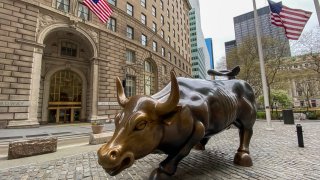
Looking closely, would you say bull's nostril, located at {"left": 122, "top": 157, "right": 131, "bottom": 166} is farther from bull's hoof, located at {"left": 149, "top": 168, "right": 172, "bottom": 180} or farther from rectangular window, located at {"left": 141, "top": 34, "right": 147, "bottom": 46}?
rectangular window, located at {"left": 141, "top": 34, "right": 147, "bottom": 46}

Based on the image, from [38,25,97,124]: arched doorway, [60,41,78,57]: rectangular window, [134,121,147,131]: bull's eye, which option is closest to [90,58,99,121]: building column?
[38,25,97,124]: arched doorway

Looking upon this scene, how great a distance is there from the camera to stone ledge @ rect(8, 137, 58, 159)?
5383mm

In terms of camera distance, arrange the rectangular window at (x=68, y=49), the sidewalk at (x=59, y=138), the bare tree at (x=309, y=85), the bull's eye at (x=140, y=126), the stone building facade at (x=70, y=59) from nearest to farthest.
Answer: the bull's eye at (x=140, y=126) < the sidewalk at (x=59, y=138) < the stone building facade at (x=70, y=59) < the rectangular window at (x=68, y=49) < the bare tree at (x=309, y=85)

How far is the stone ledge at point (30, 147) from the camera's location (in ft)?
17.7

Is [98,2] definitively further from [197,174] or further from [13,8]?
[197,174]

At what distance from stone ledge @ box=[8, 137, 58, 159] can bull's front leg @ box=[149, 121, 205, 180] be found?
5.14 meters

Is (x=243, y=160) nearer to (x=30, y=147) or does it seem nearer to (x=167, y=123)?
(x=167, y=123)

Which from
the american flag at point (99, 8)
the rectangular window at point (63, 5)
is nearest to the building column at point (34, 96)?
the rectangular window at point (63, 5)

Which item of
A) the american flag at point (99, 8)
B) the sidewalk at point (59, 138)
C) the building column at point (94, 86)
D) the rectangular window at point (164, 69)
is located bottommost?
the sidewalk at point (59, 138)

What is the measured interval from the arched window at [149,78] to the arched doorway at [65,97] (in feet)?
30.4

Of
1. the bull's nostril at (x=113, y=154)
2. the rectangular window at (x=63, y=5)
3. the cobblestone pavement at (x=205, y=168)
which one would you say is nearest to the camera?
the bull's nostril at (x=113, y=154)

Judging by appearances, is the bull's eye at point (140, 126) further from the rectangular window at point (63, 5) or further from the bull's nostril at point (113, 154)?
the rectangular window at point (63, 5)

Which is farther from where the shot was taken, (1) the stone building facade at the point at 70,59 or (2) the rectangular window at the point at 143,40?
(2) the rectangular window at the point at 143,40

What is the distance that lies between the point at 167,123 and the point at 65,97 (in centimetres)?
2020
